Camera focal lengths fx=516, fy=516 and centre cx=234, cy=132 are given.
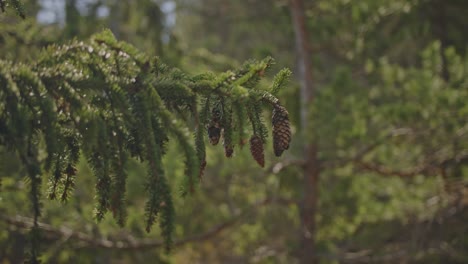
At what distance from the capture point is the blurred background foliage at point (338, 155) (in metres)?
6.33

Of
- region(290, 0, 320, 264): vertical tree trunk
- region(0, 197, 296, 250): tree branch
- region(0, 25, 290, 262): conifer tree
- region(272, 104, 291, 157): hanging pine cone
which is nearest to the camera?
region(0, 25, 290, 262): conifer tree

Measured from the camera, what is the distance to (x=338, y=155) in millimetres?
8109

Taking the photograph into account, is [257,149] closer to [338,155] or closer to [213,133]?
[213,133]

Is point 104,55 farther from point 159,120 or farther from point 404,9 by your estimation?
point 404,9

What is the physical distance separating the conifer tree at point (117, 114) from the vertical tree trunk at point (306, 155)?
5.26 m

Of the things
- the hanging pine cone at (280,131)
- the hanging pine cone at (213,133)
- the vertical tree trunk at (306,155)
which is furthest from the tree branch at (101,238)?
the hanging pine cone at (280,131)

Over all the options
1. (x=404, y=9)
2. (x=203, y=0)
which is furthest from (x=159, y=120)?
(x=203, y=0)

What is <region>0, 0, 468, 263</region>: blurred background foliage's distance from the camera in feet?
20.8

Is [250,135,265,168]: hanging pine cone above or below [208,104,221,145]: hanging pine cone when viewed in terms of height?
below

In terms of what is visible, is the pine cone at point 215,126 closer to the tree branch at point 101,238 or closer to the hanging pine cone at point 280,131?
the hanging pine cone at point 280,131

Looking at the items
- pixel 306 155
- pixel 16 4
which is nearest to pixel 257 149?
pixel 16 4

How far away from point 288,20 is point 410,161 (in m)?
A: 3.20

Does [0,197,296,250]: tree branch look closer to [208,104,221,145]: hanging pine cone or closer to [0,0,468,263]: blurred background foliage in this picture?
[0,0,468,263]: blurred background foliage

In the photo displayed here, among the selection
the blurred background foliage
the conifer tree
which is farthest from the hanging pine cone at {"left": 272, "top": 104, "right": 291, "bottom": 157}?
the blurred background foliage
